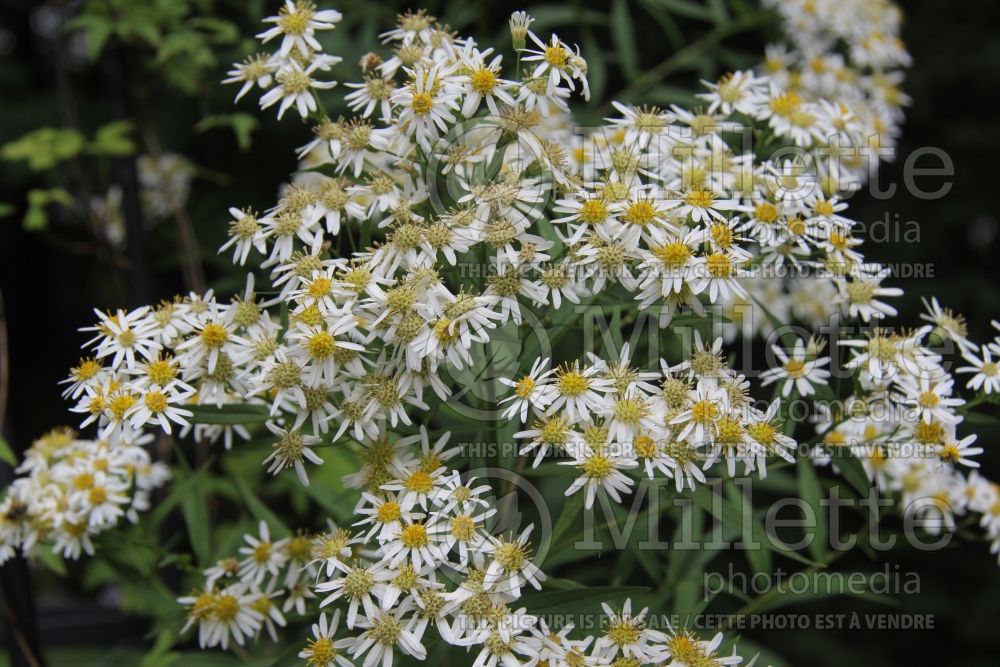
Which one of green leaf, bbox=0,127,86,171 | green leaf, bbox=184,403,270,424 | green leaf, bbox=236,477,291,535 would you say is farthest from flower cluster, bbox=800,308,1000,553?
green leaf, bbox=0,127,86,171

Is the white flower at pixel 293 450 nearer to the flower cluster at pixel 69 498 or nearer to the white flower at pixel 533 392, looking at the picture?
the white flower at pixel 533 392

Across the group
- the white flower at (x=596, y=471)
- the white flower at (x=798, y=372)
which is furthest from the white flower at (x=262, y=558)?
the white flower at (x=798, y=372)

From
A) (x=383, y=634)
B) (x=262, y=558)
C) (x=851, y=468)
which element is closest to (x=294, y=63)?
(x=262, y=558)

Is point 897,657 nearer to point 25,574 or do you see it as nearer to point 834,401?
point 834,401

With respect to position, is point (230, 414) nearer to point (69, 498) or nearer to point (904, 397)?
point (69, 498)

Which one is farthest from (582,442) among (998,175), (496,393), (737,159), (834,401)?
(998,175)

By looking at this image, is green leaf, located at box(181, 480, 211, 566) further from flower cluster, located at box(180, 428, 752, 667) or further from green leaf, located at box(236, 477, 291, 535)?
flower cluster, located at box(180, 428, 752, 667)
